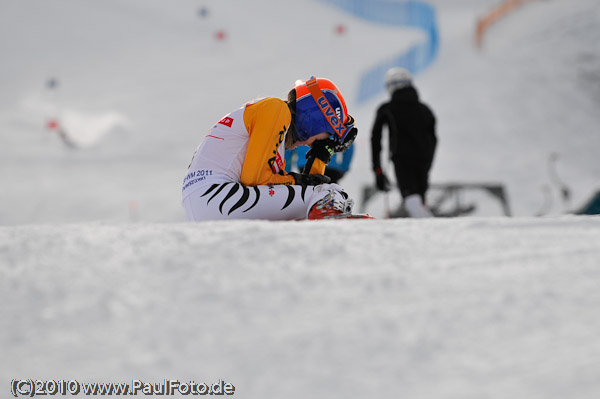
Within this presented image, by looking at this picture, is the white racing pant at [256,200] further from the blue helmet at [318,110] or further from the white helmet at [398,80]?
the white helmet at [398,80]

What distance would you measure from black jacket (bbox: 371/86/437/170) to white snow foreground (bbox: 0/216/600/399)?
3230 millimetres

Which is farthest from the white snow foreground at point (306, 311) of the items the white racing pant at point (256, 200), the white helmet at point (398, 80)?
the white helmet at point (398, 80)

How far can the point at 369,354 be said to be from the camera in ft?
4.36

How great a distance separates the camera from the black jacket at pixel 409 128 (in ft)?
16.7

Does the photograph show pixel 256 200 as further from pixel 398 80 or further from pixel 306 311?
pixel 398 80

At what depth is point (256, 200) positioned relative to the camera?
299 centimetres

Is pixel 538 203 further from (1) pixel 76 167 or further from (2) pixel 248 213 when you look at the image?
(1) pixel 76 167

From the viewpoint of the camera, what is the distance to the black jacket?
5098 millimetres

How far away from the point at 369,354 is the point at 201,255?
58 cm

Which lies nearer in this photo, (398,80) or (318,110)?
(318,110)

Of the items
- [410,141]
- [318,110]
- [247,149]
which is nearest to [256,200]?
[247,149]

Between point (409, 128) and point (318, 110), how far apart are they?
2014 mm

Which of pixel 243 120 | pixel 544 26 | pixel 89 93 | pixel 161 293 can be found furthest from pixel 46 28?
pixel 161 293

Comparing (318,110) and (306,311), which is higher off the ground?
(318,110)
